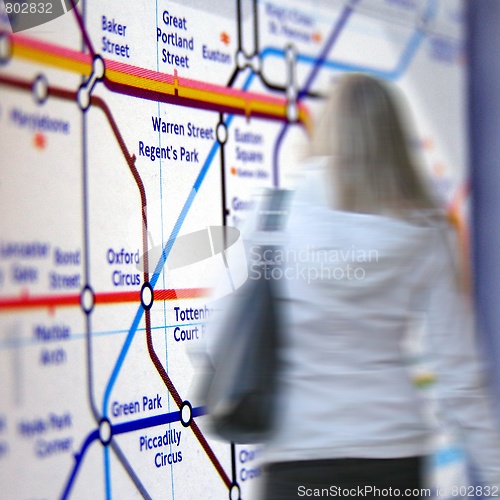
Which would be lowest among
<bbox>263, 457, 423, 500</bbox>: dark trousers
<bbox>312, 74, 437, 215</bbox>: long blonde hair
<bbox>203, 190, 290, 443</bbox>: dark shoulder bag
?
<bbox>263, 457, 423, 500</bbox>: dark trousers

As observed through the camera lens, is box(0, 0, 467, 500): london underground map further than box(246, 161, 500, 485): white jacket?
Yes

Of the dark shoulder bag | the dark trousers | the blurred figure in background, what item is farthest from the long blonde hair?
the dark trousers

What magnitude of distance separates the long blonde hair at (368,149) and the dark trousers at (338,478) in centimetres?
47

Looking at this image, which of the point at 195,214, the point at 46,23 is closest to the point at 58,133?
the point at 46,23

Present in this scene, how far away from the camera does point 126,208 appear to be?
1863 millimetres

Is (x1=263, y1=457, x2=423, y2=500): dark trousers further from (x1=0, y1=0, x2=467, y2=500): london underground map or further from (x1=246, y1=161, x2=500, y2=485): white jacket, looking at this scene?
(x1=0, y1=0, x2=467, y2=500): london underground map

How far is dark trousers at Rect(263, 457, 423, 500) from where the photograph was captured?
1.40 metres

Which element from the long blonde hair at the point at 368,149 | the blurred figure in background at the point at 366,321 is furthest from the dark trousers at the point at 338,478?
the long blonde hair at the point at 368,149

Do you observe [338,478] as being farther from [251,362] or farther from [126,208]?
[126,208]

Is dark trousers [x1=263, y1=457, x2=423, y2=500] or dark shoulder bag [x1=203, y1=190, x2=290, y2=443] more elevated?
dark shoulder bag [x1=203, y1=190, x2=290, y2=443]

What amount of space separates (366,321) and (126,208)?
0.70 meters

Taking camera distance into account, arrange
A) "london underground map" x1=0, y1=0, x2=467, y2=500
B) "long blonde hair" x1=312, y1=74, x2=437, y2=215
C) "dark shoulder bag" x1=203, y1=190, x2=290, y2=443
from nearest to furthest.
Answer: "dark shoulder bag" x1=203, y1=190, x2=290, y2=443, "long blonde hair" x1=312, y1=74, x2=437, y2=215, "london underground map" x1=0, y1=0, x2=467, y2=500

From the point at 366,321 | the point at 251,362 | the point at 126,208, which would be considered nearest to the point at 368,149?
the point at 366,321

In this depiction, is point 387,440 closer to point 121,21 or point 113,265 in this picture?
point 113,265
